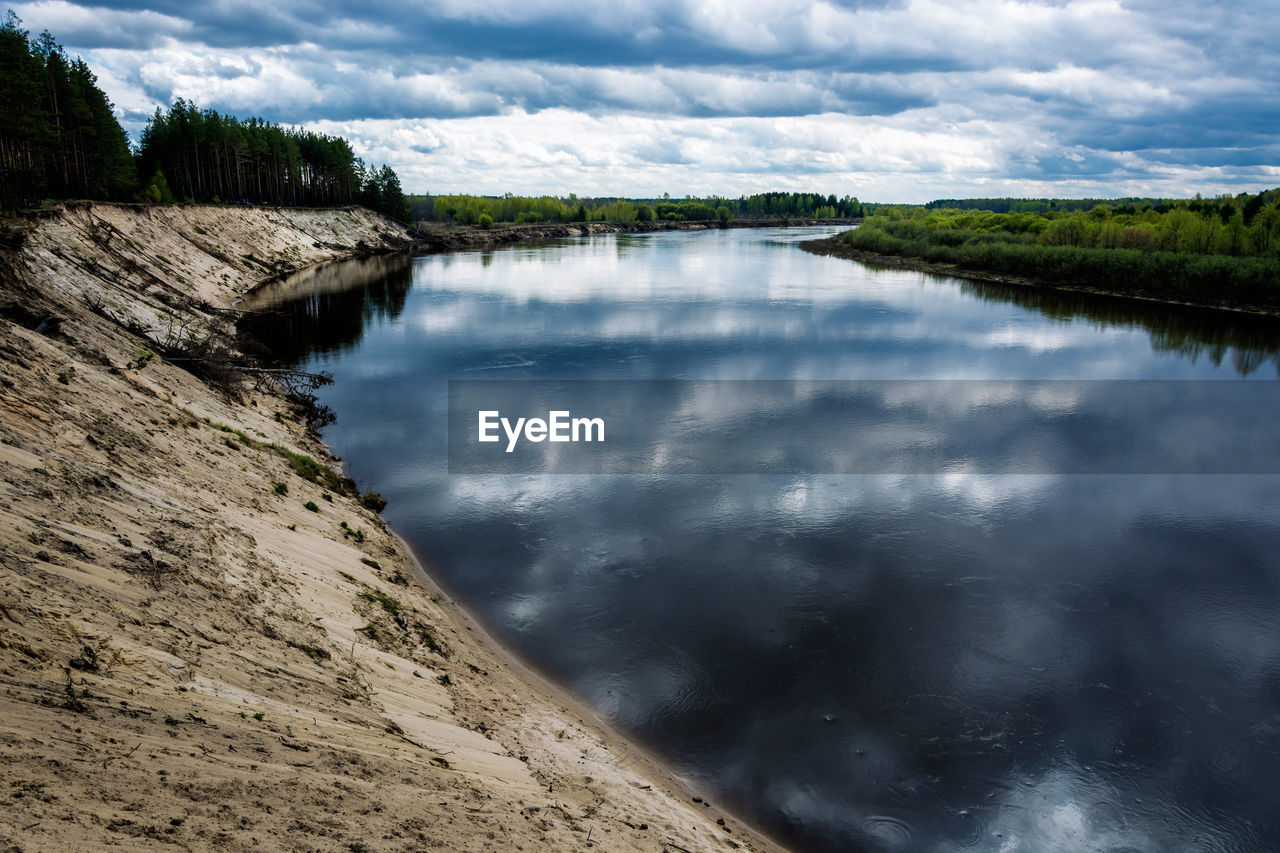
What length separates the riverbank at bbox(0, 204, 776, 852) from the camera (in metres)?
6.59

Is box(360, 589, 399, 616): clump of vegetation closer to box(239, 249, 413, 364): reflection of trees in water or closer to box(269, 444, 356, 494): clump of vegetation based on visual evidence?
box(269, 444, 356, 494): clump of vegetation

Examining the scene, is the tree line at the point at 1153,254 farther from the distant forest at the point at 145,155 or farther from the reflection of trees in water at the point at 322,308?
the distant forest at the point at 145,155

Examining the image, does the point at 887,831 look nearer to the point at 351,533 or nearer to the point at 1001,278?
the point at 351,533

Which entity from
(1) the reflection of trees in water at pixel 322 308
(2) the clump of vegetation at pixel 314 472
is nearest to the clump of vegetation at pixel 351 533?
(2) the clump of vegetation at pixel 314 472

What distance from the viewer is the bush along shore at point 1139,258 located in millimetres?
65125

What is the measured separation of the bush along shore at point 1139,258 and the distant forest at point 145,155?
8278 cm

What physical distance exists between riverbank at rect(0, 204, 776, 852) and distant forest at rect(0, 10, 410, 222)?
33.3m

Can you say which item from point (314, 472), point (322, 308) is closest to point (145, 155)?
point (322, 308)

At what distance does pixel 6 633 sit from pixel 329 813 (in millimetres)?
3762

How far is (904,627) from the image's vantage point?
52.8ft

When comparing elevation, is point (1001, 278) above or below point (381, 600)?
above

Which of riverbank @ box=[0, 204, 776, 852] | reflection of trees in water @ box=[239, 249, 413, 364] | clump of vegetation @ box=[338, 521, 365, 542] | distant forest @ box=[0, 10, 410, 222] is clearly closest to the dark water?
riverbank @ box=[0, 204, 776, 852]

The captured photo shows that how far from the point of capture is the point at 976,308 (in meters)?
63.3

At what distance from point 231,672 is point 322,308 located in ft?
167
